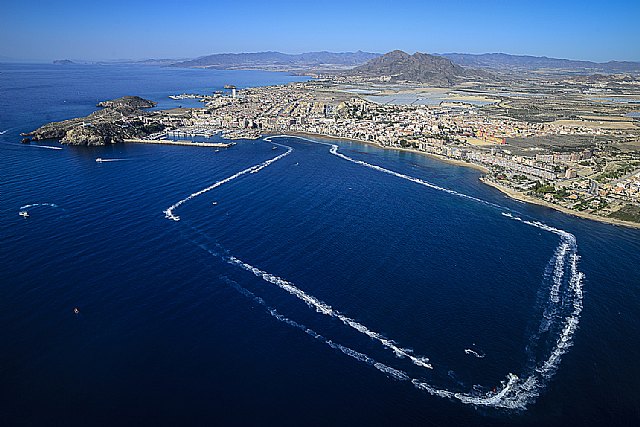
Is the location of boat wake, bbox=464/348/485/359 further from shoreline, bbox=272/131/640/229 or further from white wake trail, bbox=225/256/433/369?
shoreline, bbox=272/131/640/229

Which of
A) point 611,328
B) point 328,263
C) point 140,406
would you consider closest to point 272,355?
point 140,406

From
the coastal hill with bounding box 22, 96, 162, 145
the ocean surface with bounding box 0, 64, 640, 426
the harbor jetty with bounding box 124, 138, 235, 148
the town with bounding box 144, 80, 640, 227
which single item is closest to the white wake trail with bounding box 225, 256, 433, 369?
the ocean surface with bounding box 0, 64, 640, 426

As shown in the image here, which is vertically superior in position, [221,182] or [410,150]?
[221,182]

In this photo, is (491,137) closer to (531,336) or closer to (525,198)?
(525,198)

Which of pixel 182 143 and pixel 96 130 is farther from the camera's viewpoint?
pixel 182 143

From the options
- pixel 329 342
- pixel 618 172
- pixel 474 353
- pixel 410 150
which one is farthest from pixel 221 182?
pixel 618 172

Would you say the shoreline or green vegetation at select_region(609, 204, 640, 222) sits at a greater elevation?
green vegetation at select_region(609, 204, 640, 222)
